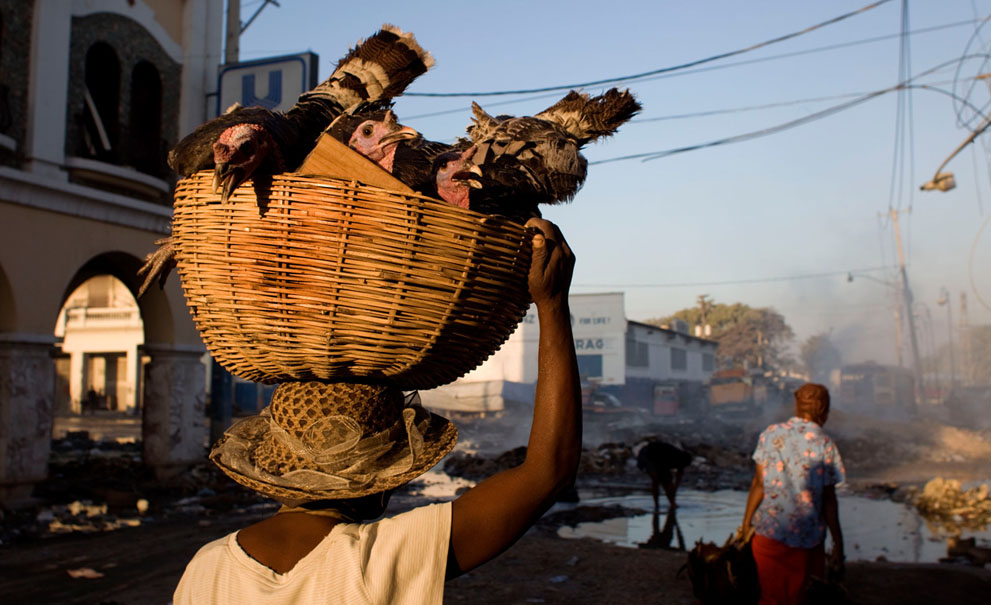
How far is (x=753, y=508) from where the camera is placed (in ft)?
16.4

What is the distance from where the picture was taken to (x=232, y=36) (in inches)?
572

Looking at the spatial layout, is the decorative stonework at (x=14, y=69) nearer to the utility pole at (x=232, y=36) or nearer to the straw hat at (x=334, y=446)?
→ the utility pole at (x=232, y=36)

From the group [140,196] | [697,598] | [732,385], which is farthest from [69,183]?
[732,385]

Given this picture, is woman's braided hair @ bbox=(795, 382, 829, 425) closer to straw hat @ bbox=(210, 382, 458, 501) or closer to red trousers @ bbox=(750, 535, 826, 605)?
red trousers @ bbox=(750, 535, 826, 605)

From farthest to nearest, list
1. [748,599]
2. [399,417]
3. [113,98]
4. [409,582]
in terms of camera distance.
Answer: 1. [113,98]
2. [748,599]
3. [399,417]
4. [409,582]

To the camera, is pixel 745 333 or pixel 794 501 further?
pixel 745 333

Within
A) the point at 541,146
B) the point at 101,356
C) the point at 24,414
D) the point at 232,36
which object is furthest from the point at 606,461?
the point at 101,356

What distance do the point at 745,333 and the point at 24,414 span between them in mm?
65161

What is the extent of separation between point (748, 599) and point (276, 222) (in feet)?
17.9

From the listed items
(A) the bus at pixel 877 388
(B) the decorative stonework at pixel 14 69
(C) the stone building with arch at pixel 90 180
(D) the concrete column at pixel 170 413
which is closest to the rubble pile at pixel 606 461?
(D) the concrete column at pixel 170 413

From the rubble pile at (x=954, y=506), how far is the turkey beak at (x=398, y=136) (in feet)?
35.6

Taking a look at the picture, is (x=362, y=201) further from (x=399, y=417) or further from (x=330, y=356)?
(x=399, y=417)

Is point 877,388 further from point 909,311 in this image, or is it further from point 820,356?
point 820,356

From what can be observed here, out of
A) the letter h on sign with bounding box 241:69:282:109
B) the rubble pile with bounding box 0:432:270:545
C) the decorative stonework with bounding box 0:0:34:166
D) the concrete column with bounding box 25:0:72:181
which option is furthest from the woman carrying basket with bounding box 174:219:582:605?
the letter h on sign with bounding box 241:69:282:109
